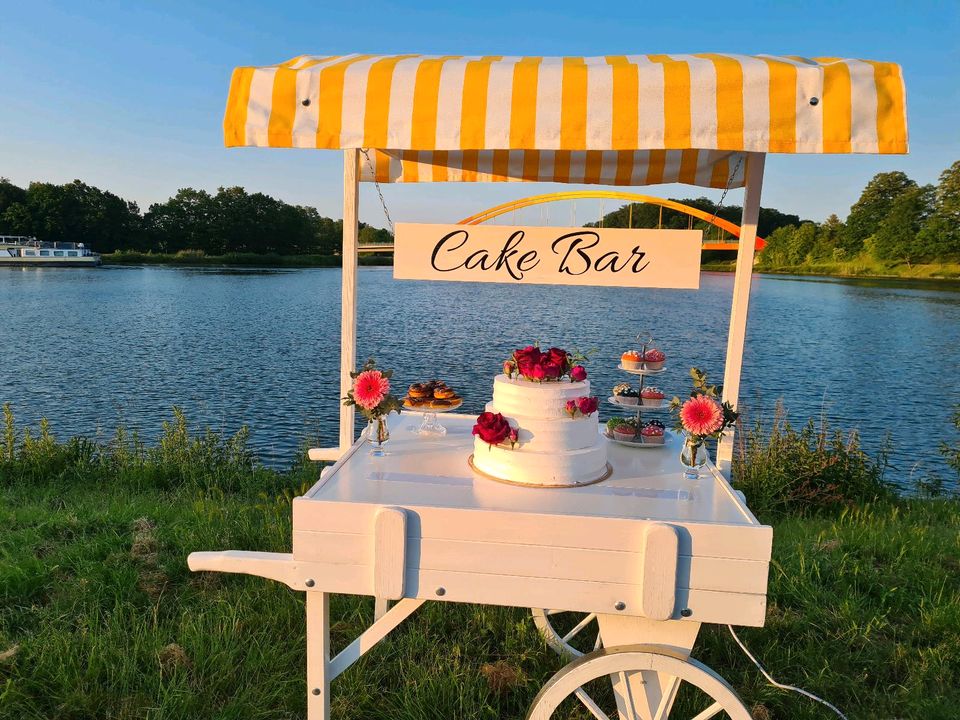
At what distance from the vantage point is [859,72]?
76.1 inches

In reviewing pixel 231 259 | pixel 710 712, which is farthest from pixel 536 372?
pixel 231 259

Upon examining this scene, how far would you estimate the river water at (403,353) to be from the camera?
9922mm

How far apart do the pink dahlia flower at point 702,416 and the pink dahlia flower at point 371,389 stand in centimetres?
105

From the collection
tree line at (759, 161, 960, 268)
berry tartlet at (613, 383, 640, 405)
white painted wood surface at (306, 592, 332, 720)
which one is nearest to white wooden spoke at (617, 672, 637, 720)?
Answer: white painted wood surface at (306, 592, 332, 720)

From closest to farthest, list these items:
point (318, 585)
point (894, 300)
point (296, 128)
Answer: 1. point (318, 585)
2. point (296, 128)
3. point (894, 300)

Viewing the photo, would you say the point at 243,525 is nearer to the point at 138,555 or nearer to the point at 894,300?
the point at 138,555

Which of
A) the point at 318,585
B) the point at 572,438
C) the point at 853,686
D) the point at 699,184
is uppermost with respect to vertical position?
the point at 699,184

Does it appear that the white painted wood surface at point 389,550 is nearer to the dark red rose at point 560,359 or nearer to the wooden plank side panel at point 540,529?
the wooden plank side panel at point 540,529

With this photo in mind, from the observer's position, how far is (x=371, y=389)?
2.21m

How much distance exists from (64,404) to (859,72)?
11714 millimetres

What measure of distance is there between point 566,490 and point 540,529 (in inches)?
10.4

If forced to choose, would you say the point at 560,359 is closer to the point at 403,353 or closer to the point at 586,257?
the point at 586,257

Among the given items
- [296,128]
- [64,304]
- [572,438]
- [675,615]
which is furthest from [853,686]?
[64,304]

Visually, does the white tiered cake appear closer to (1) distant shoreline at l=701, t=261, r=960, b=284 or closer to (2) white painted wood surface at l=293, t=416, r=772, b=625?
(2) white painted wood surface at l=293, t=416, r=772, b=625
